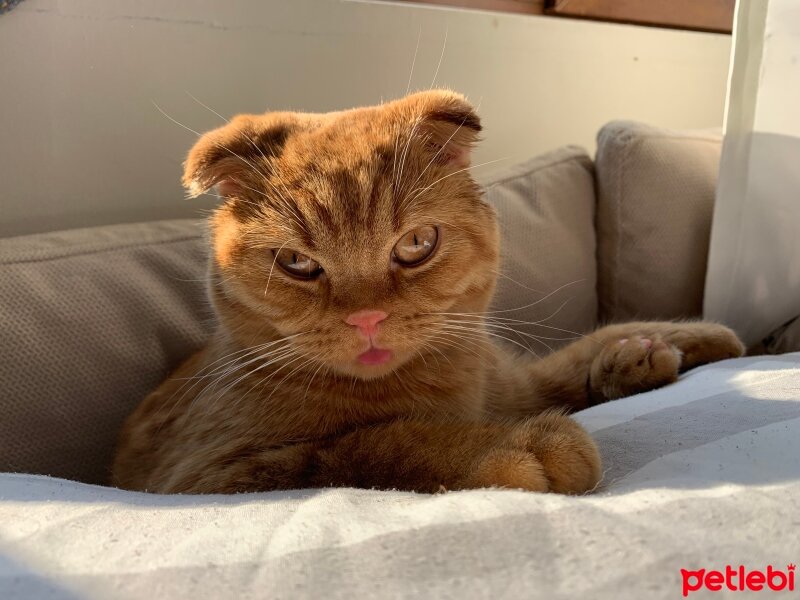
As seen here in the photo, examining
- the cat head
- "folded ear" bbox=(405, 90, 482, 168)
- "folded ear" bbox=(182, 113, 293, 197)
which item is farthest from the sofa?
"folded ear" bbox=(182, 113, 293, 197)

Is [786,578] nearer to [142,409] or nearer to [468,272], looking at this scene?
[468,272]

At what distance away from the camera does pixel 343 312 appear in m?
1.15

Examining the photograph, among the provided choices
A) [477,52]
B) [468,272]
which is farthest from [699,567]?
[477,52]

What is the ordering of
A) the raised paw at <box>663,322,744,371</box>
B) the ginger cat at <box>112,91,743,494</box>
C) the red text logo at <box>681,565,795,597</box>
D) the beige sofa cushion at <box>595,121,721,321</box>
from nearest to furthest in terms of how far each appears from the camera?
the red text logo at <box>681,565,795,597</box> → the ginger cat at <box>112,91,743,494</box> → the raised paw at <box>663,322,744,371</box> → the beige sofa cushion at <box>595,121,721,321</box>

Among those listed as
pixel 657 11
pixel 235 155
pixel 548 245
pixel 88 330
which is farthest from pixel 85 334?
pixel 657 11

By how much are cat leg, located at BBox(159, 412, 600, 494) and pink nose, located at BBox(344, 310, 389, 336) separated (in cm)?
15

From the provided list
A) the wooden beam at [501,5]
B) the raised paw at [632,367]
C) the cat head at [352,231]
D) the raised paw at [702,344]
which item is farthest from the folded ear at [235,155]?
the wooden beam at [501,5]

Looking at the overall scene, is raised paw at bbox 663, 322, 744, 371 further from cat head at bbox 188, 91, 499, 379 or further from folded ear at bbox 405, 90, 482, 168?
folded ear at bbox 405, 90, 482, 168

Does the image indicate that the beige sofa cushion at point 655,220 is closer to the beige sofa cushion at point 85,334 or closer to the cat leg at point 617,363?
the cat leg at point 617,363

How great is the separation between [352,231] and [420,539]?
573 millimetres

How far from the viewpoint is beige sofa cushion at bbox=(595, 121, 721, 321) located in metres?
2.16

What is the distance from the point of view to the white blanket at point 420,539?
2.18ft

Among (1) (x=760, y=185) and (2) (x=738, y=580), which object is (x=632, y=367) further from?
(2) (x=738, y=580)

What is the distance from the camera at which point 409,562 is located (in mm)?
696
